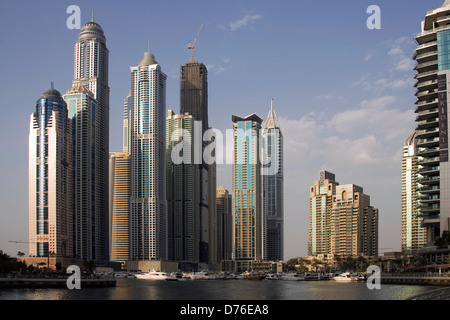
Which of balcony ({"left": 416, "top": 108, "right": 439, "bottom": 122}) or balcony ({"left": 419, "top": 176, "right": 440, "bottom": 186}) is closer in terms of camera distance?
balcony ({"left": 419, "top": 176, "right": 440, "bottom": 186})

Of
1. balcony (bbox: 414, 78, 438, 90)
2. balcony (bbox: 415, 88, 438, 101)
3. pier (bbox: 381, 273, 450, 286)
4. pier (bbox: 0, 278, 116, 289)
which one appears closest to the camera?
pier (bbox: 381, 273, 450, 286)

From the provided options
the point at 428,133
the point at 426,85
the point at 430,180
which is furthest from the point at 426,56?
the point at 430,180

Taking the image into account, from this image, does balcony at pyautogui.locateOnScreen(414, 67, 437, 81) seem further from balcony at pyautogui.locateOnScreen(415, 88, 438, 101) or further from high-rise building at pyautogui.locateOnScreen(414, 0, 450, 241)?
balcony at pyautogui.locateOnScreen(415, 88, 438, 101)

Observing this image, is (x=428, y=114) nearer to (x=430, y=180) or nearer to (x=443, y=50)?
(x=443, y=50)

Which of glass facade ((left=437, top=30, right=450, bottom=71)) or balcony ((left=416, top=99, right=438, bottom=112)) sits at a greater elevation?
glass facade ((left=437, top=30, right=450, bottom=71))

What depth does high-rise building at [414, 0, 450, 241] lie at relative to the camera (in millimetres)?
172875

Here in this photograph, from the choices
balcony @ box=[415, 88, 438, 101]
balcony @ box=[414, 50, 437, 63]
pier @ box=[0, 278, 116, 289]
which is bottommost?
pier @ box=[0, 278, 116, 289]

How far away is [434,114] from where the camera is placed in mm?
178250

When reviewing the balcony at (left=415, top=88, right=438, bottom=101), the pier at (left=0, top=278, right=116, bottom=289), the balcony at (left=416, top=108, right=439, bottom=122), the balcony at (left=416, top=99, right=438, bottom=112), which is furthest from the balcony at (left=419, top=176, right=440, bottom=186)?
the pier at (left=0, top=278, right=116, bottom=289)

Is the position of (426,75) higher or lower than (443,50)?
lower

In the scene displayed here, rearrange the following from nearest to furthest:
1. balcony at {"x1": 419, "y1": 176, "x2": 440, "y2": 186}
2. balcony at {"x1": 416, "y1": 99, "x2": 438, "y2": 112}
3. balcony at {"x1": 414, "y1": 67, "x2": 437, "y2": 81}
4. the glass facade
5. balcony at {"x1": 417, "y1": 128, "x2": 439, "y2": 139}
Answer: the glass facade, balcony at {"x1": 419, "y1": 176, "x2": 440, "y2": 186}, balcony at {"x1": 416, "y1": 99, "x2": 438, "y2": 112}, balcony at {"x1": 417, "y1": 128, "x2": 439, "y2": 139}, balcony at {"x1": 414, "y1": 67, "x2": 437, "y2": 81}
